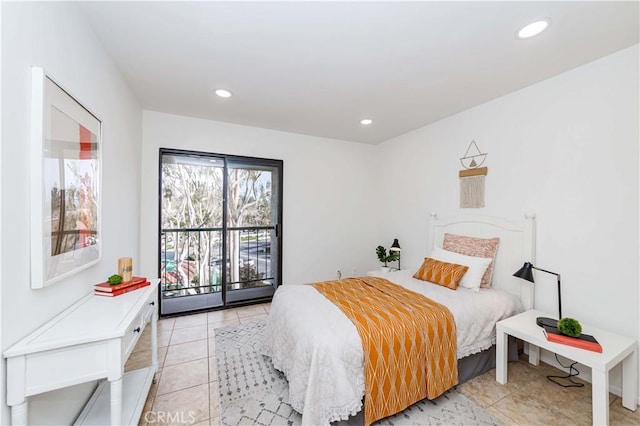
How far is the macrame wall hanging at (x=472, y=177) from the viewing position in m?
2.88

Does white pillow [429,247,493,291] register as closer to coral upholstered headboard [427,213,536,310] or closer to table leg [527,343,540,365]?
coral upholstered headboard [427,213,536,310]

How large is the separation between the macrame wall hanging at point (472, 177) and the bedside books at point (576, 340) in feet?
4.61

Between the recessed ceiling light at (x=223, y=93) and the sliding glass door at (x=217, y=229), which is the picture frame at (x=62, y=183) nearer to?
the recessed ceiling light at (x=223, y=93)

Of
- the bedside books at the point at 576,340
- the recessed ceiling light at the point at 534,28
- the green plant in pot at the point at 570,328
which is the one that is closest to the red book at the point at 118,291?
the bedside books at the point at 576,340

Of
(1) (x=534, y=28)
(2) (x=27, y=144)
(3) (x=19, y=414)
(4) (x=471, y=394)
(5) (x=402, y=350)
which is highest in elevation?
(1) (x=534, y=28)

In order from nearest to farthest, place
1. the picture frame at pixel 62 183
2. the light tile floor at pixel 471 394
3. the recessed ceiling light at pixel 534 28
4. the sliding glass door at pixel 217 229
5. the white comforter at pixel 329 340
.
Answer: the picture frame at pixel 62 183 → the white comforter at pixel 329 340 → the recessed ceiling light at pixel 534 28 → the light tile floor at pixel 471 394 → the sliding glass door at pixel 217 229

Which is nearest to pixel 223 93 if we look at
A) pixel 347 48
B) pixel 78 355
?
pixel 347 48

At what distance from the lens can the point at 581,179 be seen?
2.15m

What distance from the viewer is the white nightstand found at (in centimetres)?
157

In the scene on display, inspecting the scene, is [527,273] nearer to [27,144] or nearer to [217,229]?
[27,144]

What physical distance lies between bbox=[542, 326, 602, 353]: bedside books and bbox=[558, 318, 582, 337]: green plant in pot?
0.02 metres

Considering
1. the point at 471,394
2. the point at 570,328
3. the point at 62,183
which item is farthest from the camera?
the point at 471,394

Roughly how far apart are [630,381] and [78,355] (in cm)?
335

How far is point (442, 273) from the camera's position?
2676 millimetres
